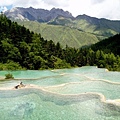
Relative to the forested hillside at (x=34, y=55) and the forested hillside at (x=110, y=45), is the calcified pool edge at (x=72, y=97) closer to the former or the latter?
the forested hillside at (x=34, y=55)

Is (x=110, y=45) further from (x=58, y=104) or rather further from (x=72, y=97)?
(x=58, y=104)

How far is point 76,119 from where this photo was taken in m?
19.3

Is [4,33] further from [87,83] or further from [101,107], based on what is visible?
[101,107]

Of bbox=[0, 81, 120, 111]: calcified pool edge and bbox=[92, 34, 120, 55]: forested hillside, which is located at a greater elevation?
bbox=[92, 34, 120, 55]: forested hillside

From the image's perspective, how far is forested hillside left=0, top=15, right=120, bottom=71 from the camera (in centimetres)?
7362

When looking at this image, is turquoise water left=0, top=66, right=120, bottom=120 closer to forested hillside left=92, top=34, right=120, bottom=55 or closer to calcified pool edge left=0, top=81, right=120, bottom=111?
calcified pool edge left=0, top=81, right=120, bottom=111

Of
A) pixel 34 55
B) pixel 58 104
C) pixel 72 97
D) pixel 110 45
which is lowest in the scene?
pixel 58 104

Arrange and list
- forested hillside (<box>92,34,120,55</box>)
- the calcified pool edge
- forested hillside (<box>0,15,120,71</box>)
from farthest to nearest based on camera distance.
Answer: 1. forested hillside (<box>92,34,120,55</box>)
2. forested hillside (<box>0,15,120,71</box>)
3. the calcified pool edge

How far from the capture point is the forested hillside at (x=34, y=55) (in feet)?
242

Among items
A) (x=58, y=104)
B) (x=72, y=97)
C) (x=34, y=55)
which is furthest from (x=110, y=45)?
(x=58, y=104)

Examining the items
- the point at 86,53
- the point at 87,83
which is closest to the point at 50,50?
the point at 86,53

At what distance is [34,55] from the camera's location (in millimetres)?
74625

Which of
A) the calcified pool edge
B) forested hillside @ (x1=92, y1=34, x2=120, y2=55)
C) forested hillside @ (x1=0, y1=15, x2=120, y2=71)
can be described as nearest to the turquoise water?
the calcified pool edge

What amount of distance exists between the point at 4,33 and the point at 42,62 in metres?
18.0
